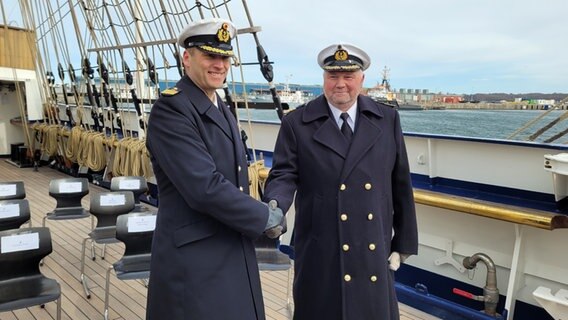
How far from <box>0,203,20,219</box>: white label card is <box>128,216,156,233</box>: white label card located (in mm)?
901

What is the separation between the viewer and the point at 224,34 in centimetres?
128

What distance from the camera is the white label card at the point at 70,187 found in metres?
3.69

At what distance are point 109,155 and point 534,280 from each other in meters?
5.14

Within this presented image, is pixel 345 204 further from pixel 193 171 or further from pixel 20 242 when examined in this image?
pixel 20 242

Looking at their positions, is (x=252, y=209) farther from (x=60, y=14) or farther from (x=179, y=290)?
(x=60, y=14)

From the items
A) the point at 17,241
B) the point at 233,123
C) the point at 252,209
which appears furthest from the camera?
the point at 17,241

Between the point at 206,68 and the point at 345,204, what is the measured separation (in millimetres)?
587

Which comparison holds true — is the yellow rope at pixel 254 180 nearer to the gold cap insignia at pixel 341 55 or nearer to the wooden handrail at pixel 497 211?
the wooden handrail at pixel 497 211

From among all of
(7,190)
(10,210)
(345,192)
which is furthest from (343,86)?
(7,190)

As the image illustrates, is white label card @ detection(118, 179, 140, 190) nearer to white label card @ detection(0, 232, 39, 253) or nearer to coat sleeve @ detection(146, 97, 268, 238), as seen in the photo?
white label card @ detection(0, 232, 39, 253)

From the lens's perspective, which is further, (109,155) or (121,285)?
(109,155)

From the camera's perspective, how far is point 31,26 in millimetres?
8344

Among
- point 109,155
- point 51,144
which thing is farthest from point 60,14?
point 109,155

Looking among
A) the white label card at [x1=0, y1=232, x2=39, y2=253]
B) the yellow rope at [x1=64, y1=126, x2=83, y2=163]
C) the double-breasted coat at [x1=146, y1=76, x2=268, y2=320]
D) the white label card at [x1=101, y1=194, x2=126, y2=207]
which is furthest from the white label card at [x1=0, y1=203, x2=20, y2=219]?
the yellow rope at [x1=64, y1=126, x2=83, y2=163]
